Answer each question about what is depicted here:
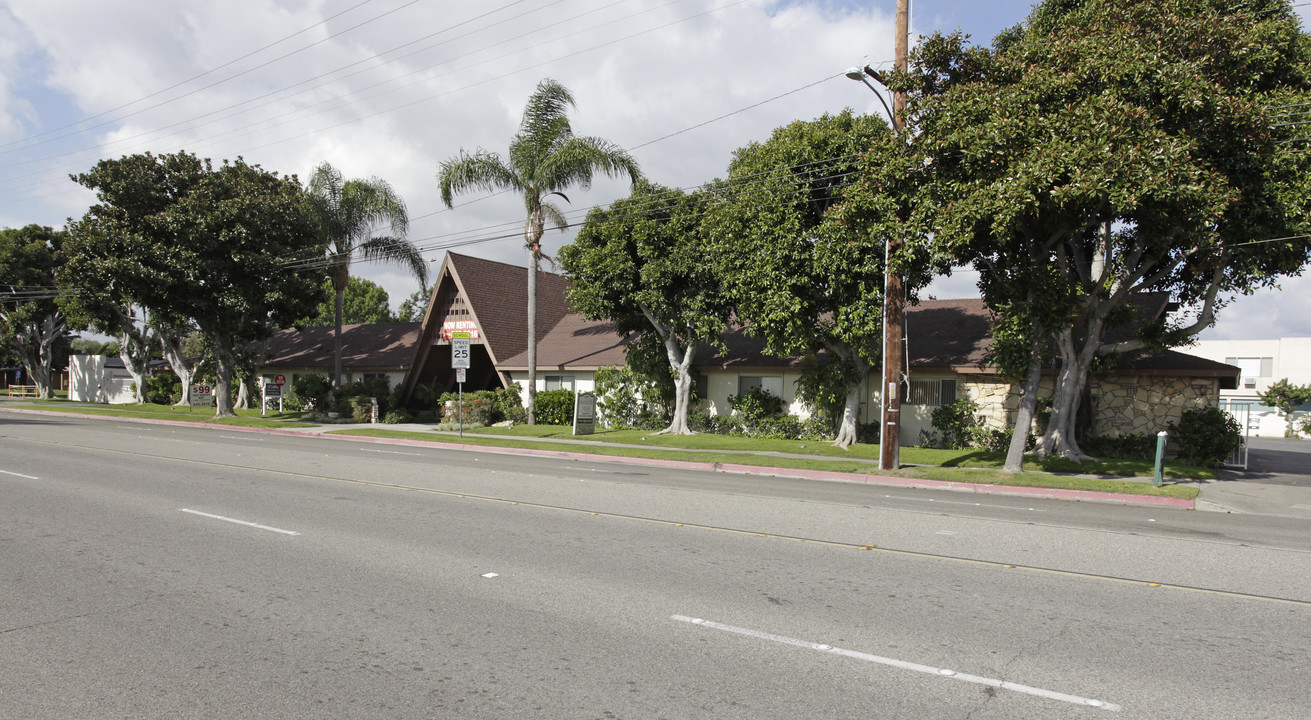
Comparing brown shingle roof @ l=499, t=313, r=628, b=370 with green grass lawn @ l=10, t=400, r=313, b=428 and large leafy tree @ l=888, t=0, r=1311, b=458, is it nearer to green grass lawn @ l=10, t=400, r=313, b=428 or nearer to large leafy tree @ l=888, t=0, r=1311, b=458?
green grass lawn @ l=10, t=400, r=313, b=428

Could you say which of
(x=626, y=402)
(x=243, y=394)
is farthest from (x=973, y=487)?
(x=243, y=394)

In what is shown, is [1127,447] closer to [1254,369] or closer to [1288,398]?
[1288,398]

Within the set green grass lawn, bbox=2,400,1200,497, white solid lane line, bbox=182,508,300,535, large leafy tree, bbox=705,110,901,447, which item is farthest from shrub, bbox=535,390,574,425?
white solid lane line, bbox=182,508,300,535

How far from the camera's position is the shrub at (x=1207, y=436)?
67.8 feet

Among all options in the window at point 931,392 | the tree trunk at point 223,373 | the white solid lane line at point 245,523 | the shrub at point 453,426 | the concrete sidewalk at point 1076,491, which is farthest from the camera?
the tree trunk at point 223,373

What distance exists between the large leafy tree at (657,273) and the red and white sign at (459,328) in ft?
28.6

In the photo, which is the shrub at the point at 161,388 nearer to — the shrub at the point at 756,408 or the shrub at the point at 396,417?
the shrub at the point at 396,417

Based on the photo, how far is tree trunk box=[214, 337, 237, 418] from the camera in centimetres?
3719

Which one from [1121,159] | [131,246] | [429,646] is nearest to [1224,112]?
[1121,159]

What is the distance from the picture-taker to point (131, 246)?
32.2m

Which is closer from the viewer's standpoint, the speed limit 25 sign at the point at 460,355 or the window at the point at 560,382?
the speed limit 25 sign at the point at 460,355

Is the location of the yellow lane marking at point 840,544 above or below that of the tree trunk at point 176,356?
below

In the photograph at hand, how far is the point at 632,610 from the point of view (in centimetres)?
642

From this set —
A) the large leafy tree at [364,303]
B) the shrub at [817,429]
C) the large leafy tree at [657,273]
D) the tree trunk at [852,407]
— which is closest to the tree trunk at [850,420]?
the tree trunk at [852,407]
